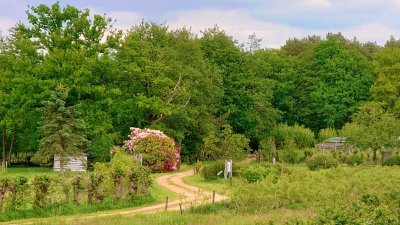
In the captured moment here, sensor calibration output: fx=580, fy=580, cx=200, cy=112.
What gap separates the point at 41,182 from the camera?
22.9 meters

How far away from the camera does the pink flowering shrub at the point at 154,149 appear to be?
1628 inches

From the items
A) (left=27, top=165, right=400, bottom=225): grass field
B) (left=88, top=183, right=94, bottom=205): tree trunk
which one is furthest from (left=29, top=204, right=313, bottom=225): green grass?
(left=88, top=183, right=94, bottom=205): tree trunk

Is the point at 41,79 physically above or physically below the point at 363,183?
above

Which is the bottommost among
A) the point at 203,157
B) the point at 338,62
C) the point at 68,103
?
the point at 203,157

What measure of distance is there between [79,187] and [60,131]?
14894 millimetres

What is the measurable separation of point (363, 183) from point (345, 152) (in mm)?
26997

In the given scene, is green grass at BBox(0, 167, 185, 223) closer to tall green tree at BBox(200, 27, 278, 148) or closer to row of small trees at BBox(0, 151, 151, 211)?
row of small trees at BBox(0, 151, 151, 211)

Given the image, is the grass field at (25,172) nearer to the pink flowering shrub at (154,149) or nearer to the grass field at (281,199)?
the pink flowering shrub at (154,149)

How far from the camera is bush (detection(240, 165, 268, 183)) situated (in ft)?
102

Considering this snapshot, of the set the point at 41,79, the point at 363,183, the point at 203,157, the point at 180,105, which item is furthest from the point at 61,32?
the point at 363,183

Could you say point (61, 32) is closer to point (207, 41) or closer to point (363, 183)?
point (207, 41)

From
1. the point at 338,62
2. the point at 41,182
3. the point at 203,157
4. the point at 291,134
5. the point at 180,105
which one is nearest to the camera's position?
the point at 41,182

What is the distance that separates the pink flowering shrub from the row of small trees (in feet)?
43.6

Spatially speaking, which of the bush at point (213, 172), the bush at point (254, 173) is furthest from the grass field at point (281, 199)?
the bush at point (213, 172)
